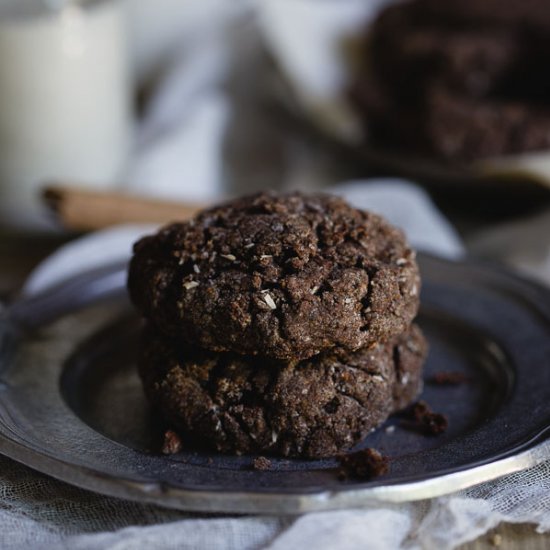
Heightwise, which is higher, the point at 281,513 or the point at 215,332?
the point at 215,332

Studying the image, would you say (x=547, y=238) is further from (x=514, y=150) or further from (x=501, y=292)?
(x=501, y=292)

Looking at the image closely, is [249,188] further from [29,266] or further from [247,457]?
[247,457]

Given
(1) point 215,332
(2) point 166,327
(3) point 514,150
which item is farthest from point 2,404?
(3) point 514,150

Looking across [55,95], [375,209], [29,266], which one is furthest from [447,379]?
[55,95]

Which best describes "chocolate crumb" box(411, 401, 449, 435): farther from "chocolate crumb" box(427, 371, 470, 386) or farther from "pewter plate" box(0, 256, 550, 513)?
"chocolate crumb" box(427, 371, 470, 386)

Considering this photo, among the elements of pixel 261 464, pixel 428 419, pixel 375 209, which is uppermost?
pixel 261 464

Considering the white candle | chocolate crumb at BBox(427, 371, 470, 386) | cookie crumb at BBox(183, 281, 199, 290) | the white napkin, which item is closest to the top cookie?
cookie crumb at BBox(183, 281, 199, 290)
